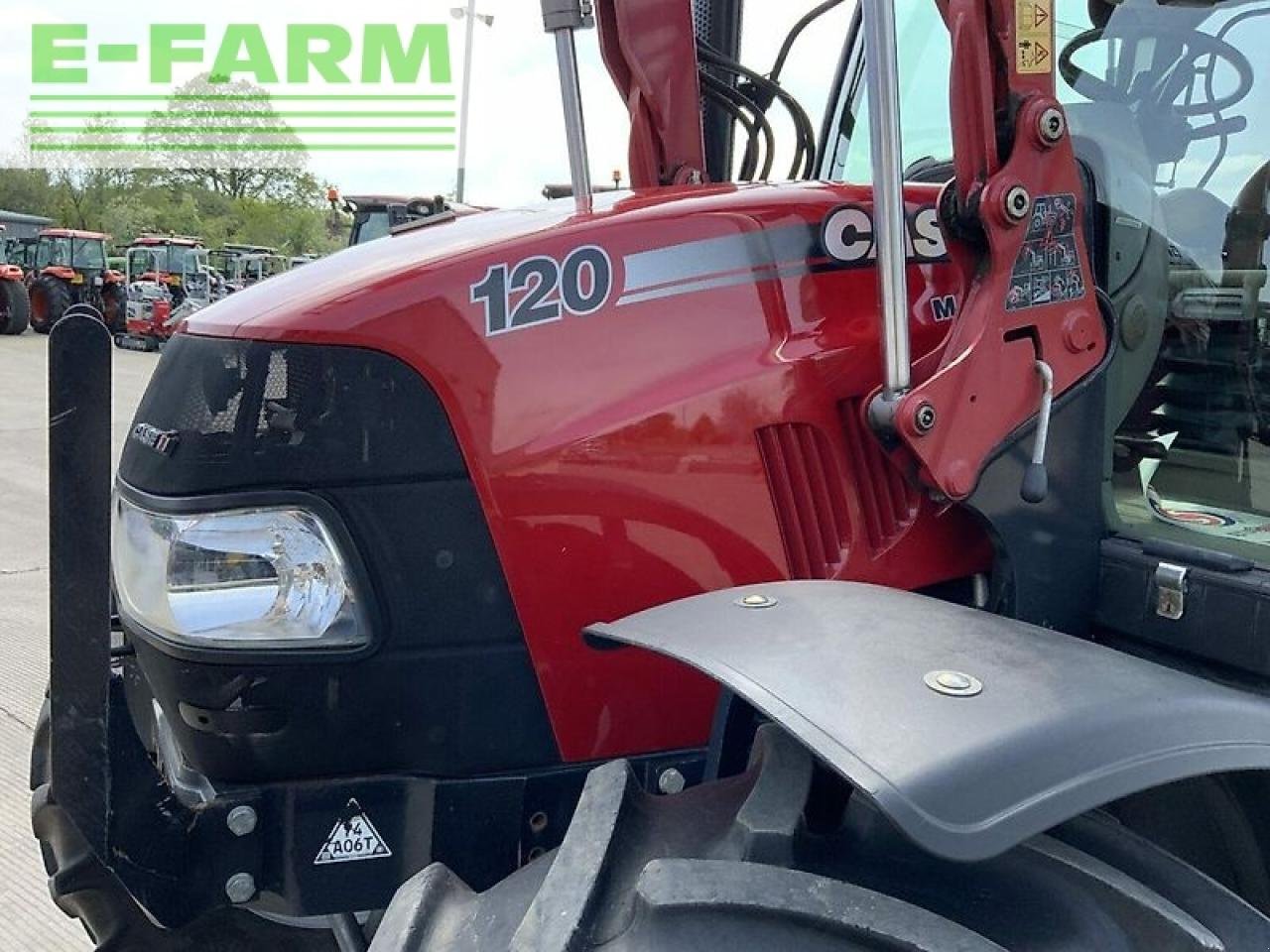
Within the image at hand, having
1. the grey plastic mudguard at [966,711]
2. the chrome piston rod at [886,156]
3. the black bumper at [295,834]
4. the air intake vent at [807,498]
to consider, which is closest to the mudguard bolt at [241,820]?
Result: the black bumper at [295,834]

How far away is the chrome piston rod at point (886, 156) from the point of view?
1.49 meters

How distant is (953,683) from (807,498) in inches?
23.1

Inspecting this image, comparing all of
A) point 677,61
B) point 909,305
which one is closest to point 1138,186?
point 909,305

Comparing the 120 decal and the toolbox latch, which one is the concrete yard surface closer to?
the 120 decal

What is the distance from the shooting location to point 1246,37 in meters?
1.88

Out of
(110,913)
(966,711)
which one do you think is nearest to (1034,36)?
(966,711)

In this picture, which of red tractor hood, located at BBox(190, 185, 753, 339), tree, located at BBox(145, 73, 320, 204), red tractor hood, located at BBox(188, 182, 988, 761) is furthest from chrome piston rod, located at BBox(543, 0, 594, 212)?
tree, located at BBox(145, 73, 320, 204)

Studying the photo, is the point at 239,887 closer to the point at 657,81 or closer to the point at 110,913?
the point at 110,913

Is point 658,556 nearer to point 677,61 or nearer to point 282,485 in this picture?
point 282,485

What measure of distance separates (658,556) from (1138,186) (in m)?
0.96

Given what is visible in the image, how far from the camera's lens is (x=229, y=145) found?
50.6m

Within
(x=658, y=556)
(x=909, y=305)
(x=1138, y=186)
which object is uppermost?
(x=1138, y=186)

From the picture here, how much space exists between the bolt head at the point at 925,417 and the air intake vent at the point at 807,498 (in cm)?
16

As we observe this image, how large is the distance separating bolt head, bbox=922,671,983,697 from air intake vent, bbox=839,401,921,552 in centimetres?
58
